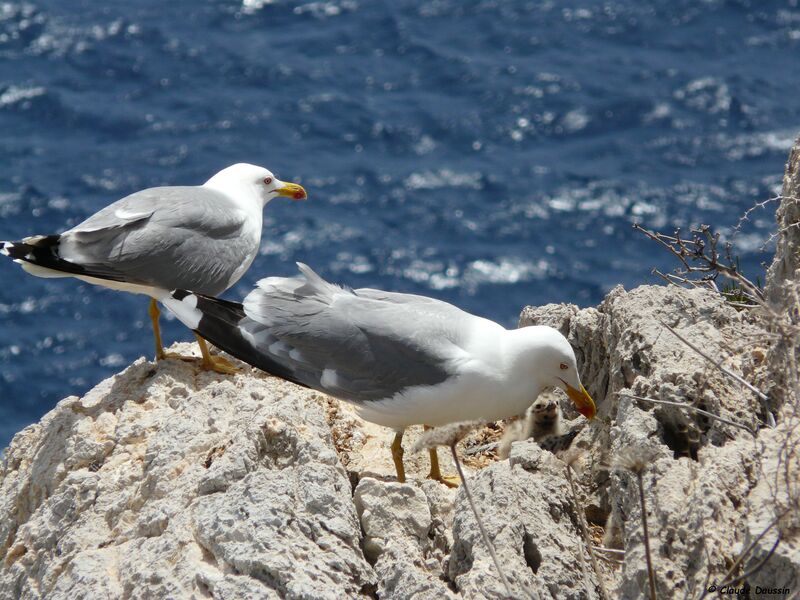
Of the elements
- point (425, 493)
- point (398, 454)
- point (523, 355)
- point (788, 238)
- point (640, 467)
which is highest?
point (640, 467)

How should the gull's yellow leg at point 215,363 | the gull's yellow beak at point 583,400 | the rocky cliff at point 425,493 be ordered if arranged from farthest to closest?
the gull's yellow leg at point 215,363 → the gull's yellow beak at point 583,400 → the rocky cliff at point 425,493

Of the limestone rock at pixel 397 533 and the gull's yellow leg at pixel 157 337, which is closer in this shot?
the limestone rock at pixel 397 533

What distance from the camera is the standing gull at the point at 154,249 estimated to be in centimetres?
689

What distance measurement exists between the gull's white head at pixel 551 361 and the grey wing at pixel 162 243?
2129mm

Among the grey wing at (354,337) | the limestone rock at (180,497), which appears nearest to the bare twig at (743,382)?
the grey wing at (354,337)

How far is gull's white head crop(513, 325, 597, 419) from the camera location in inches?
231

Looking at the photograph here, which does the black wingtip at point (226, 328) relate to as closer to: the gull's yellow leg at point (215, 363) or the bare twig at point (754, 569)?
the gull's yellow leg at point (215, 363)

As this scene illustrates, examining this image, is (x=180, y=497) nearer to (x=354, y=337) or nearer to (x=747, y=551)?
(x=354, y=337)

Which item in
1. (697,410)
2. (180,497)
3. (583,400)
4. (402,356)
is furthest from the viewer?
(583,400)

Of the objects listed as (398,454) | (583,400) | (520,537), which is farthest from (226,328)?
(520,537)

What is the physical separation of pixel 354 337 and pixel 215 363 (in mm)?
1219

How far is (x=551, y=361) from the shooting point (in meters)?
5.89

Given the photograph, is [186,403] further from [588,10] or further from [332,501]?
[588,10]

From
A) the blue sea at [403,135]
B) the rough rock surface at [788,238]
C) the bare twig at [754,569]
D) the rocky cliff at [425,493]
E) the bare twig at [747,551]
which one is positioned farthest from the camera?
the blue sea at [403,135]
